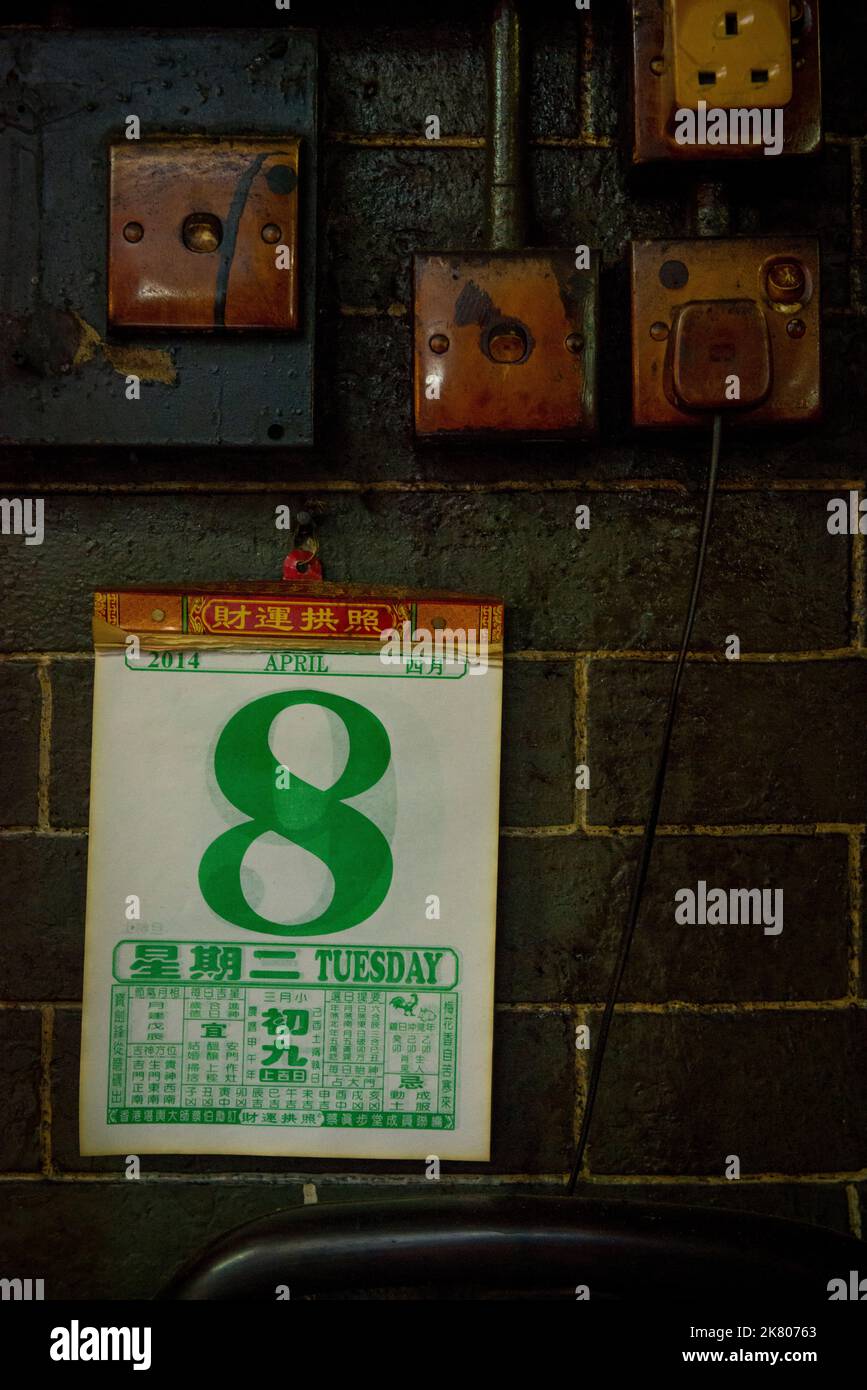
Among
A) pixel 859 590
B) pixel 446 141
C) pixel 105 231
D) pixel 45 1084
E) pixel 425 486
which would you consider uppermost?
pixel 446 141

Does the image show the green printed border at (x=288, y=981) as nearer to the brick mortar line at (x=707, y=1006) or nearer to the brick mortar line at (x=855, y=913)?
the brick mortar line at (x=707, y=1006)

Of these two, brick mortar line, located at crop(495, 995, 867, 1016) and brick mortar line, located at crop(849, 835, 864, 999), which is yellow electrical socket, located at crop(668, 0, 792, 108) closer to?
brick mortar line, located at crop(849, 835, 864, 999)

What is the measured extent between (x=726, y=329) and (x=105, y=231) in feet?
1.99

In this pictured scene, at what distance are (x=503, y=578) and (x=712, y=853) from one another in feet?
1.17

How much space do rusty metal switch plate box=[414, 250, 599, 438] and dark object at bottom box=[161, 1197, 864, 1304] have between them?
0.68m

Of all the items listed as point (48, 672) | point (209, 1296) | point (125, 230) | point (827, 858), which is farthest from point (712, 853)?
point (125, 230)

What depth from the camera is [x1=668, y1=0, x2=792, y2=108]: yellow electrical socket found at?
0.86 m

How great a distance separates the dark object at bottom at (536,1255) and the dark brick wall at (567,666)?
0.27 meters

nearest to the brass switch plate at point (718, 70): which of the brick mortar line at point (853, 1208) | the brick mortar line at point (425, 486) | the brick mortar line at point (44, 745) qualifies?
the brick mortar line at point (425, 486)

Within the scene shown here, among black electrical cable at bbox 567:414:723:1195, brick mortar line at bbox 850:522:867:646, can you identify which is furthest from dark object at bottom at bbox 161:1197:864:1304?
brick mortar line at bbox 850:522:867:646

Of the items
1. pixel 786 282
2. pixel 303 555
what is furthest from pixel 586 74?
pixel 303 555

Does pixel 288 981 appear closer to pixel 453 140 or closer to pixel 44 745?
pixel 44 745

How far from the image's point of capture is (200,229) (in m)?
0.88

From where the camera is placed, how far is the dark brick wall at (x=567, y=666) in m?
0.94
